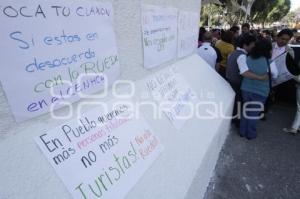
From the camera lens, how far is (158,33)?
2285mm

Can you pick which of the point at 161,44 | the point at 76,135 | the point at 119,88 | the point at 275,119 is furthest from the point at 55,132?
the point at 275,119

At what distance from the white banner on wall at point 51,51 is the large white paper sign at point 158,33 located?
53 centimetres

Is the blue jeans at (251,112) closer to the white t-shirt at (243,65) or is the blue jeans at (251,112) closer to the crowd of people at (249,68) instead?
the crowd of people at (249,68)

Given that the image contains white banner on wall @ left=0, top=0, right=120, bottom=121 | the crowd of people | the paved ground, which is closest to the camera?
white banner on wall @ left=0, top=0, right=120, bottom=121

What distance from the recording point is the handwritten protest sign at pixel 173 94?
2250 millimetres

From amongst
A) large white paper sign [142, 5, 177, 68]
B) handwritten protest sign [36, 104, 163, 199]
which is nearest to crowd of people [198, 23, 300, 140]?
large white paper sign [142, 5, 177, 68]

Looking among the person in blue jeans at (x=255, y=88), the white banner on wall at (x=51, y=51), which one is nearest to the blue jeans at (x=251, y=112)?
the person in blue jeans at (x=255, y=88)

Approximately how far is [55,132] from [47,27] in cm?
52

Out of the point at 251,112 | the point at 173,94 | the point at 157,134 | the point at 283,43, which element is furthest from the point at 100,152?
the point at 283,43

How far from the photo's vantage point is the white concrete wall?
103 centimetres

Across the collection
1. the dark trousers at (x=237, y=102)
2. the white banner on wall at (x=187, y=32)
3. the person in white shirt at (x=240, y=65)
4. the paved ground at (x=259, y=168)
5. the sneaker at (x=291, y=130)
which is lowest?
the sneaker at (x=291, y=130)

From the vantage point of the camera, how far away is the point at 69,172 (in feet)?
4.03

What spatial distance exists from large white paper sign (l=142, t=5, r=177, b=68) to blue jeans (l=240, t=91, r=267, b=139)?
1919 mm

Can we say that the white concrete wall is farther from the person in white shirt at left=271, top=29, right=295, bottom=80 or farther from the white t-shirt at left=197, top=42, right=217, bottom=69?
the person in white shirt at left=271, top=29, right=295, bottom=80
